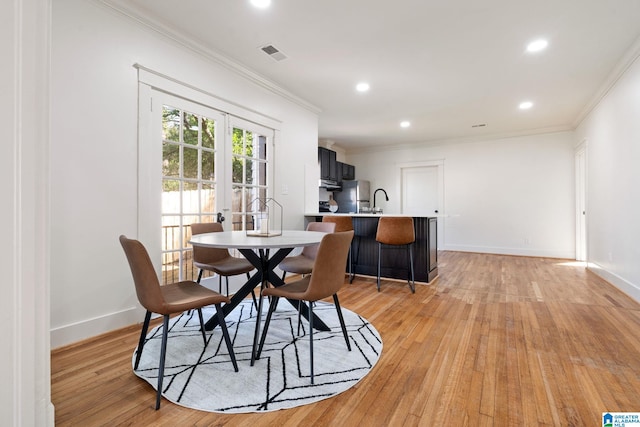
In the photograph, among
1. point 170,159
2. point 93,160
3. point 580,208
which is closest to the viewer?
point 93,160

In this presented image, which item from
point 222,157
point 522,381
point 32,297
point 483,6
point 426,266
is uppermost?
point 483,6

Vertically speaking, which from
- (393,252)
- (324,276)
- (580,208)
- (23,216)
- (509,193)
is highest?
(509,193)

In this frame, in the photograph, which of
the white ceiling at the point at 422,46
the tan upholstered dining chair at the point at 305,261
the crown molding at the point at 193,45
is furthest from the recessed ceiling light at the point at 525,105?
the tan upholstered dining chair at the point at 305,261

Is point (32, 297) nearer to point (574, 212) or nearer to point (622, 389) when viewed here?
point (622, 389)

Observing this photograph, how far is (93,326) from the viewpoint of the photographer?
2271mm

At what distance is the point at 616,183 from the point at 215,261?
4.59 meters

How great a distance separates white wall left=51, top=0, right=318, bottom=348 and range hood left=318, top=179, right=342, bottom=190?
3950mm

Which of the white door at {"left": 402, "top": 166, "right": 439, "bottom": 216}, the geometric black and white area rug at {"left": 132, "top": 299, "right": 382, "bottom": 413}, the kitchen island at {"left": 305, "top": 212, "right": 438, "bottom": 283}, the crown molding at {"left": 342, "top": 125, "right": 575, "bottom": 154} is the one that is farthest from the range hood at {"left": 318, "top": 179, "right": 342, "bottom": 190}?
the geometric black and white area rug at {"left": 132, "top": 299, "right": 382, "bottom": 413}

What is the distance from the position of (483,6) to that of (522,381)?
269cm

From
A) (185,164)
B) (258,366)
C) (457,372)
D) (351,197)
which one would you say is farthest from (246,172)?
(351,197)

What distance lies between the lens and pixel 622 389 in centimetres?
162

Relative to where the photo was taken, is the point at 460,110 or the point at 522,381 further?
the point at 460,110

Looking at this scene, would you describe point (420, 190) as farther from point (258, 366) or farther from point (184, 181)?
point (258, 366)

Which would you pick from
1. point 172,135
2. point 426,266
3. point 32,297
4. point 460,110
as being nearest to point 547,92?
point 460,110
